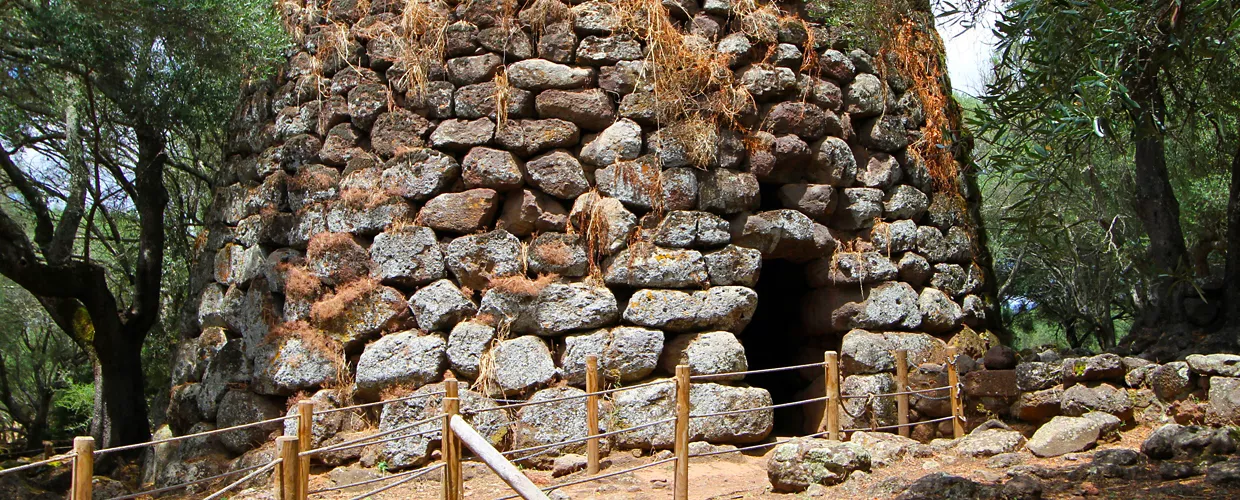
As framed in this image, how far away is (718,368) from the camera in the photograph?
23.1 ft

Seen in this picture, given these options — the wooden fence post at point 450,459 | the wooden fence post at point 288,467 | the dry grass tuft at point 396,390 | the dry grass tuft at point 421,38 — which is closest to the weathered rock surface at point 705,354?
the dry grass tuft at point 396,390

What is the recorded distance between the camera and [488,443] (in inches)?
191

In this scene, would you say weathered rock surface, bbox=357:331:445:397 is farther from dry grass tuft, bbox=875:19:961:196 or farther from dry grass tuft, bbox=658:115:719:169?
dry grass tuft, bbox=875:19:961:196

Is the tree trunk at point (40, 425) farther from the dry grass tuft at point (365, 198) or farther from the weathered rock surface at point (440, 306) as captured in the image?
the weathered rock surface at point (440, 306)

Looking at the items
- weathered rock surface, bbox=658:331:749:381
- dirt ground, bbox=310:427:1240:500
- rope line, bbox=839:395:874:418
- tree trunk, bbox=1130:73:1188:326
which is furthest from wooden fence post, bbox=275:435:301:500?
tree trunk, bbox=1130:73:1188:326

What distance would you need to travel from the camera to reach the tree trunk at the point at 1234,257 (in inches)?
308

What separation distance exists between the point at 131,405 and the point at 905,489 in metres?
8.32

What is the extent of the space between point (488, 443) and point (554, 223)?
2571 mm

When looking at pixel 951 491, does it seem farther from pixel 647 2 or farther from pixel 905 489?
pixel 647 2

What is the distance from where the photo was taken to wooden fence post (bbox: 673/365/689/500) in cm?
550

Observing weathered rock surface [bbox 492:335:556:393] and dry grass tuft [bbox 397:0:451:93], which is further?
dry grass tuft [bbox 397:0:451:93]

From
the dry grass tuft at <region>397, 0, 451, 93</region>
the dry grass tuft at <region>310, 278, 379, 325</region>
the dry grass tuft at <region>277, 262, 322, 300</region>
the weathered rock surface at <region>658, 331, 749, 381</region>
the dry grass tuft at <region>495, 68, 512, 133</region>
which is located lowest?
the weathered rock surface at <region>658, 331, 749, 381</region>

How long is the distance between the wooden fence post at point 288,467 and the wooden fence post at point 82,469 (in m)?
0.76

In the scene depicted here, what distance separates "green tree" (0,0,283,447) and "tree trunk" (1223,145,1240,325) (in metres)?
→ 7.70
